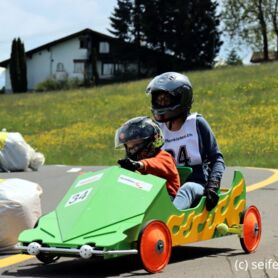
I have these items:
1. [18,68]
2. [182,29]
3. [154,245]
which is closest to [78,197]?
[154,245]

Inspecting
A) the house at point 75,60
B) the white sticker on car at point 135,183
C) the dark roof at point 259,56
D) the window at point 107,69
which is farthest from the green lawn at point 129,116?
the dark roof at point 259,56

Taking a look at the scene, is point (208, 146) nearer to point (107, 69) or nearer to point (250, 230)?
point (250, 230)

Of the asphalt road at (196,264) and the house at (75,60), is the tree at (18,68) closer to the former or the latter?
the house at (75,60)

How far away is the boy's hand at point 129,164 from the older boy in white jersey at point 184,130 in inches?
33.0

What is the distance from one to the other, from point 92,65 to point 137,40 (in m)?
10.0

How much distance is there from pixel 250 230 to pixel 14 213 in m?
2.00

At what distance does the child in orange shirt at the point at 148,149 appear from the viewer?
617cm

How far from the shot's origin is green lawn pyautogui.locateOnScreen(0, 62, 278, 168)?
73.4ft

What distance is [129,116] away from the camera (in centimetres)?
3400

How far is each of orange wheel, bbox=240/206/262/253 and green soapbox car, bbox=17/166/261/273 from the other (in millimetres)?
528

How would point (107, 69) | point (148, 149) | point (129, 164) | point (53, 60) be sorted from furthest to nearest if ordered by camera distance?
point (53, 60)
point (107, 69)
point (148, 149)
point (129, 164)

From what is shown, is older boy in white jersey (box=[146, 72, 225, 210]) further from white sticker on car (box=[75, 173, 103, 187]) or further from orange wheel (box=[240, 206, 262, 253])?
white sticker on car (box=[75, 173, 103, 187])

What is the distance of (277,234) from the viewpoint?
7664 mm

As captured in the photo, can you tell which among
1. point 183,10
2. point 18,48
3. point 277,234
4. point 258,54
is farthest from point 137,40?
point 277,234
